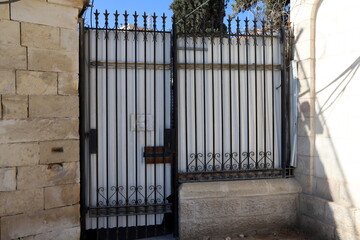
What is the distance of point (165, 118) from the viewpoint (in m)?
4.27

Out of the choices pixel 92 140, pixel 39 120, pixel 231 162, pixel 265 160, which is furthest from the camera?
pixel 265 160

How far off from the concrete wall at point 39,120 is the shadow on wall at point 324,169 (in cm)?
294

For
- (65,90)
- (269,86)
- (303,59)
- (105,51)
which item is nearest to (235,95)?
(269,86)

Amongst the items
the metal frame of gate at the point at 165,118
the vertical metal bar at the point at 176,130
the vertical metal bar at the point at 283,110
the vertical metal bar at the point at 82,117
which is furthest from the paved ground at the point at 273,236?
the vertical metal bar at the point at 82,117

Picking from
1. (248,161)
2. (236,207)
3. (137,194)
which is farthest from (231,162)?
(137,194)

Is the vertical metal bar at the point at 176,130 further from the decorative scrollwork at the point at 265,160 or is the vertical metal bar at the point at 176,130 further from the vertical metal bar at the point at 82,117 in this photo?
the decorative scrollwork at the point at 265,160

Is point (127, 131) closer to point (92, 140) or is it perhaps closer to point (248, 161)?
point (92, 140)

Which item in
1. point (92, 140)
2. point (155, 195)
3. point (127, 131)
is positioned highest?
point (127, 131)

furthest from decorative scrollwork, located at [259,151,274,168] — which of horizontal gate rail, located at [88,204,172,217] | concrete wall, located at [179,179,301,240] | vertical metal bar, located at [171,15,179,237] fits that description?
horizontal gate rail, located at [88,204,172,217]

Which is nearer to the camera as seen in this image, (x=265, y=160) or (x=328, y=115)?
(x=328, y=115)

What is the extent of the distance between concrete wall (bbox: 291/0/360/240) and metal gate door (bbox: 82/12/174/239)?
1828 millimetres

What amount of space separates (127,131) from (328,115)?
100 inches

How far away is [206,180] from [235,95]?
1.22 m

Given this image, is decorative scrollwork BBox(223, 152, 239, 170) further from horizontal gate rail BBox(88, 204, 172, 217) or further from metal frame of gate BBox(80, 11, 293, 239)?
horizontal gate rail BBox(88, 204, 172, 217)
